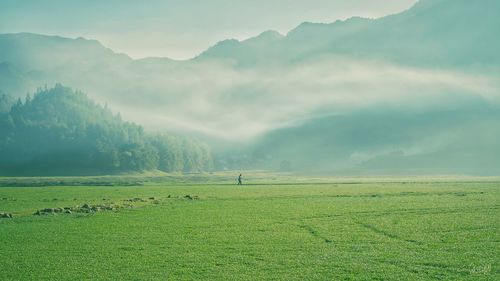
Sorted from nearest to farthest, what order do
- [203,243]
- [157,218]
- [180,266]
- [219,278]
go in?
[219,278]
[180,266]
[203,243]
[157,218]

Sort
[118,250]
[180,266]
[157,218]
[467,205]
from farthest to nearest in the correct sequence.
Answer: [467,205] < [157,218] < [118,250] < [180,266]

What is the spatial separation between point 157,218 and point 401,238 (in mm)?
25608

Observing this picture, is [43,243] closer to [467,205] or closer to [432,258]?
[432,258]

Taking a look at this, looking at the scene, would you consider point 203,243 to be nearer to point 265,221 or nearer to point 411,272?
point 265,221

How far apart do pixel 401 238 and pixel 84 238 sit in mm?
24726

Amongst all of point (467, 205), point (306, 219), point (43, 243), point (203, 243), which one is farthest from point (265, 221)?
point (467, 205)

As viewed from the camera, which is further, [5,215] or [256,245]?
[5,215]

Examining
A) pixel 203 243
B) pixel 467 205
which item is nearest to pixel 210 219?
pixel 203 243

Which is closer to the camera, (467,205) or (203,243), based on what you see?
(203,243)

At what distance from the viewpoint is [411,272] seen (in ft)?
75.8

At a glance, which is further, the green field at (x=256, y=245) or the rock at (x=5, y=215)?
the rock at (x=5, y=215)

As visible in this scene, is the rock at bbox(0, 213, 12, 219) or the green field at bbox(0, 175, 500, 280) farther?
the rock at bbox(0, 213, 12, 219)

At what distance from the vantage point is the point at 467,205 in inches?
2146

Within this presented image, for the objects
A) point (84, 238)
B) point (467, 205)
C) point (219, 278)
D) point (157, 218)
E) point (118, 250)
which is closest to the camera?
point (219, 278)
